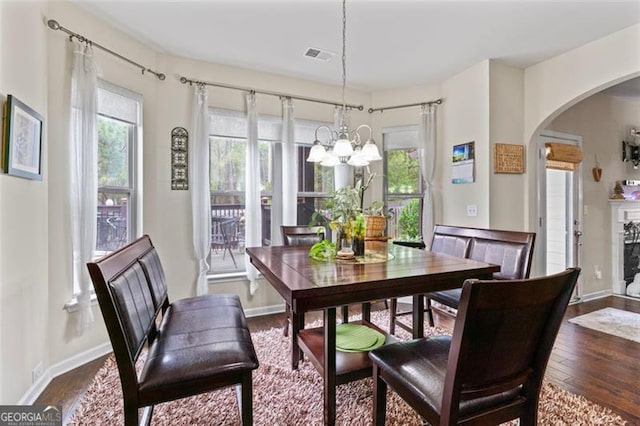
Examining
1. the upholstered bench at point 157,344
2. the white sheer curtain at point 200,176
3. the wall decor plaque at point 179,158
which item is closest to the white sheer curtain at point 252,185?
the white sheer curtain at point 200,176

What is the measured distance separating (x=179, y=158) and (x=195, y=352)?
2296 millimetres

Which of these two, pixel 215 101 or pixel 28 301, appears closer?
pixel 28 301

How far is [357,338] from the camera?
2.23 meters

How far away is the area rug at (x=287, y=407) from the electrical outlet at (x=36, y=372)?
0.33 metres

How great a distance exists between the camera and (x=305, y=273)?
160 centimetres

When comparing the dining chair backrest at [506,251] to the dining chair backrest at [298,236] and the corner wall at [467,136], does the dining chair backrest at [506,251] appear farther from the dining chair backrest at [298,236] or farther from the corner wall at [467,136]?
the dining chair backrest at [298,236]

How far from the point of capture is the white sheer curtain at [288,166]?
11.7 ft

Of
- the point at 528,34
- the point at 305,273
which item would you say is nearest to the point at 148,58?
the point at 305,273

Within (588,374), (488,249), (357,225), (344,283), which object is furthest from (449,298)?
(344,283)

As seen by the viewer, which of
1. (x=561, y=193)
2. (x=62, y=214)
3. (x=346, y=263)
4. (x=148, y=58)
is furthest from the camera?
(x=561, y=193)

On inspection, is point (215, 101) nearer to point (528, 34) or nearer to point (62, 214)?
point (62, 214)

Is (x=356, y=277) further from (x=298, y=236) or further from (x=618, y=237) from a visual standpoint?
(x=618, y=237)

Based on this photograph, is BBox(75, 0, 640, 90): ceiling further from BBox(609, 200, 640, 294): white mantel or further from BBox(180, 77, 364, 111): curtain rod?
BBox(609, 200, 640, 294): white mantel

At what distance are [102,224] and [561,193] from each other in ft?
17.5
